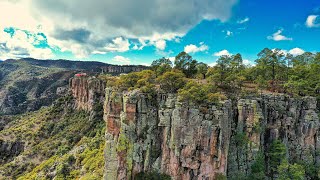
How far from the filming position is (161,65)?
6744 centimetres

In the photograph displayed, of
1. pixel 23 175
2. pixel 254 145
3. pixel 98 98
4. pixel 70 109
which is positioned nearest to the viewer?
pixel 254 145

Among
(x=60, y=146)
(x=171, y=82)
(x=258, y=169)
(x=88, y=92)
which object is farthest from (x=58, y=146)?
(x=258, y=169)

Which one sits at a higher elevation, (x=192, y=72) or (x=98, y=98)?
(x=192, y=72)

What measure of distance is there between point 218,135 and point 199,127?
332 cm

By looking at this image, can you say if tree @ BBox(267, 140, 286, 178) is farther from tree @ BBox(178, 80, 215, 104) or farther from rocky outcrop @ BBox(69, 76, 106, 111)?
rocky outcrop @ BBox(69, 76, 106, 111)

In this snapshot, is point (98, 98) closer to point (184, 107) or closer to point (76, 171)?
point (76, 171)

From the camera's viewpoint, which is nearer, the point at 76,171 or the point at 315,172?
the point at 315,172

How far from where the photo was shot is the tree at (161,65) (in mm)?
63409

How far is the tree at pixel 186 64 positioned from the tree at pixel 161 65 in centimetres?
275

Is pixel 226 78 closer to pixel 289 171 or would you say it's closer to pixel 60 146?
pixel 289 171

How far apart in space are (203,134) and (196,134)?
3.87 ft

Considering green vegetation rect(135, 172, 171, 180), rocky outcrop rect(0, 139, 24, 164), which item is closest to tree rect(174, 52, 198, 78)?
green vegetation rect(135, 172, 171, 180)

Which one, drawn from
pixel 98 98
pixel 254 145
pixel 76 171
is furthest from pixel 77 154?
pixel 254 145

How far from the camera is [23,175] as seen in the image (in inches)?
3036
